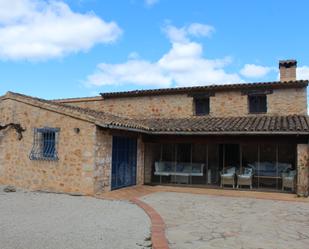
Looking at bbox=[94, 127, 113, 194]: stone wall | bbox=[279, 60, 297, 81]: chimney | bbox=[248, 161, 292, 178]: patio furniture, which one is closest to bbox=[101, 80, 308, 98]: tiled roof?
bbox=[279, 60, 297, 81]: chimney

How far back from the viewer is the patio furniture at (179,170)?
15.0 metres

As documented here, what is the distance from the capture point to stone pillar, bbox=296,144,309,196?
39.3ft

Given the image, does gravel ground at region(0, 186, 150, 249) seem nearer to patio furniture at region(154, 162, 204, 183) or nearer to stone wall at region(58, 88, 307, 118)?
patio furniture at region(154, 162, 204, 183)

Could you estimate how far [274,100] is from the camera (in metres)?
15.6

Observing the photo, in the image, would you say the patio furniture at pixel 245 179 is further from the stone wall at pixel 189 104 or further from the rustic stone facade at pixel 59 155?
the rustic stone facade at pixel 59 155

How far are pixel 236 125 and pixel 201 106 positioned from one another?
149 inches

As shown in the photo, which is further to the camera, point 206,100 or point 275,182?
point 206,100

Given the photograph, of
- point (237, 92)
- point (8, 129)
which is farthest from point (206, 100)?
point (8, 129)

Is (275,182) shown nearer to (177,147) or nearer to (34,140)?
(177,147)

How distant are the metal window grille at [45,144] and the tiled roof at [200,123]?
85 centimetres

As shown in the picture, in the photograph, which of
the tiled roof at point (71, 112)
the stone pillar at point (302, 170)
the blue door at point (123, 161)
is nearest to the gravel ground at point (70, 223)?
the blue door at point (123, 161)

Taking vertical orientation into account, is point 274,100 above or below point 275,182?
above

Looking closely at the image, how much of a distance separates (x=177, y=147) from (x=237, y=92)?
3.86 metres

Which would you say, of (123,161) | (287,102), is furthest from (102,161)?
(287,102)
